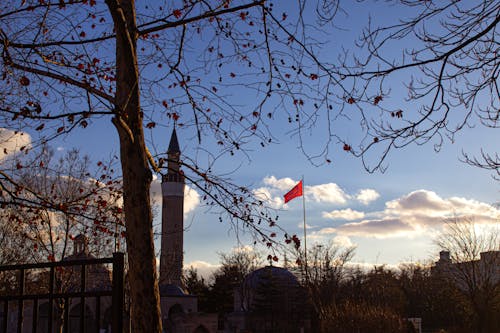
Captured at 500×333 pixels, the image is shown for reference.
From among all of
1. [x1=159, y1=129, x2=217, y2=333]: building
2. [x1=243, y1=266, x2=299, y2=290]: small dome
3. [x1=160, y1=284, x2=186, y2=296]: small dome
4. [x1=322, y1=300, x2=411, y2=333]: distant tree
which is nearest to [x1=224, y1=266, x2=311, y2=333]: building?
[x1=243, y1=266, x2=299, y2=290]: small dome

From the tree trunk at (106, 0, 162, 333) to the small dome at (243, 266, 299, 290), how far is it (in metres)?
41.4

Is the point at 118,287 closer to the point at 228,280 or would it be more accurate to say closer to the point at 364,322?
the point at 364,322

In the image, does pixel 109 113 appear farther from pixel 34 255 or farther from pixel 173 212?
pixel 173 212

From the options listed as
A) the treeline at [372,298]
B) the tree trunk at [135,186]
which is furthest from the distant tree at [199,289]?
the tree trunk at [135,186]

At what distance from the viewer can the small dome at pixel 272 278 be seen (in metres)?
46.7

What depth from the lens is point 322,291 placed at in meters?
44.2

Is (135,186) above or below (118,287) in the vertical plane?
above

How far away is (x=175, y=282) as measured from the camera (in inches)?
2394

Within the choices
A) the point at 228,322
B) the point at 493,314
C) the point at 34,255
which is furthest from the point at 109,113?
the point at 228,322

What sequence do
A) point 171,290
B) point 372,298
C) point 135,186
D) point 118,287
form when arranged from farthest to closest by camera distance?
point 171,290 → point 372,298 → point 135,186 → point 118,287

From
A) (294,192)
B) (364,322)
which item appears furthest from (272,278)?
(364,322)

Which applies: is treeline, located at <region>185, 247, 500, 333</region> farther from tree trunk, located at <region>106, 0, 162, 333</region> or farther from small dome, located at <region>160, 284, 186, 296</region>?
tree trunk, located at <region>106, 0, 162, 333</region>

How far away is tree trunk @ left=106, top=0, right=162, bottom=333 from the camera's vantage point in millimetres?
5109

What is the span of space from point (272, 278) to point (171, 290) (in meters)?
13.5
